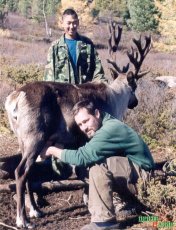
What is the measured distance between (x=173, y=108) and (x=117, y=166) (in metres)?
5.21

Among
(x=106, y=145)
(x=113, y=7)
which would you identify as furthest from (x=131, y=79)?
(x=113, y=7)

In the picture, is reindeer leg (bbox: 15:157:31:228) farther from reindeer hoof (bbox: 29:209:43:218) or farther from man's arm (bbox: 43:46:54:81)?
man's arm (bbox: 43:46:54:81)

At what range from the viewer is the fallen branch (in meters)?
7.32

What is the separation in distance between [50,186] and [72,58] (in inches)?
83.8

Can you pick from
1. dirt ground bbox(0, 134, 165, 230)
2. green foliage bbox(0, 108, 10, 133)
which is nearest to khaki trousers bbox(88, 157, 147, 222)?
dirt ground bbox(0, 134, 165, 230)

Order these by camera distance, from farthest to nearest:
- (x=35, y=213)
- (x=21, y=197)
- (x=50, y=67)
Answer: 1. (x=50, y=67)
2. (x=35, y=213)
3. (x=21, y=197)

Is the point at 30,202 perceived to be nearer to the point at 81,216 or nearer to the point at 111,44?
the point at 81,216

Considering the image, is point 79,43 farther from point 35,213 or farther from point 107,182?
point 107,182

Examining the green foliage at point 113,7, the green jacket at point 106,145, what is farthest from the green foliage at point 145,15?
the green jacket at point 106,145

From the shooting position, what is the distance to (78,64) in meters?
8.36

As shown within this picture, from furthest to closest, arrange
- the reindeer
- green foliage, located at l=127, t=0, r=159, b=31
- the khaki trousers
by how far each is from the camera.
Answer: green foliage, located at l=127, t=0, r=159, b=31 → the reindeer → the khaki trousers

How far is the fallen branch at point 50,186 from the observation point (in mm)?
7316

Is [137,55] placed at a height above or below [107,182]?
above

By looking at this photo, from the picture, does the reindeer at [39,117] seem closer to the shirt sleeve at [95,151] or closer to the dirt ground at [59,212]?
the dirt ground at [59,212]
